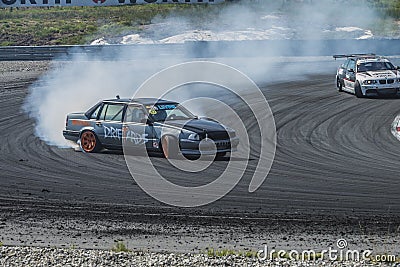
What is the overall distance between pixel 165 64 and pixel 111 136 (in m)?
18.7

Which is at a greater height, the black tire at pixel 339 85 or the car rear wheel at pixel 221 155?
the car rear wheel at pixel 221 155

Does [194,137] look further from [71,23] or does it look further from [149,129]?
[71,23]

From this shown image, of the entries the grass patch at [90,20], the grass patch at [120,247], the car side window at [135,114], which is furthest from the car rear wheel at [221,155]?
the grass patch at [90,20]

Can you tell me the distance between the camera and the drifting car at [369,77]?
21.9 m

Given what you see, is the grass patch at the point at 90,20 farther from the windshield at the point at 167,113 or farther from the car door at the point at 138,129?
the car door at the point at 138,129

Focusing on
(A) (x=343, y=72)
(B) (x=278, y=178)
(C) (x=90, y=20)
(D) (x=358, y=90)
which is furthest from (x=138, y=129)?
(C) (x=90, y=20)

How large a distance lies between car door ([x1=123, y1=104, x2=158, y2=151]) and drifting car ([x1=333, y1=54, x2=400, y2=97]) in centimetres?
1008

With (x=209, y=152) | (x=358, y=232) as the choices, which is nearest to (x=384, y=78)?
(x=209, y=152)

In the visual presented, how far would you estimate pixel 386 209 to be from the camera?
934 cm

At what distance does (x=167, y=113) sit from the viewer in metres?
13.7

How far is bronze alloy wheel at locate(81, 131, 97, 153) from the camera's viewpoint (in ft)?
45.7

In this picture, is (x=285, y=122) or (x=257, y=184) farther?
(x=285, y=122)

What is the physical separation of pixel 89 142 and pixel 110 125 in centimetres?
56

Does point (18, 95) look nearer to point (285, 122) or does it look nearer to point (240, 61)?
point (285, 122)
